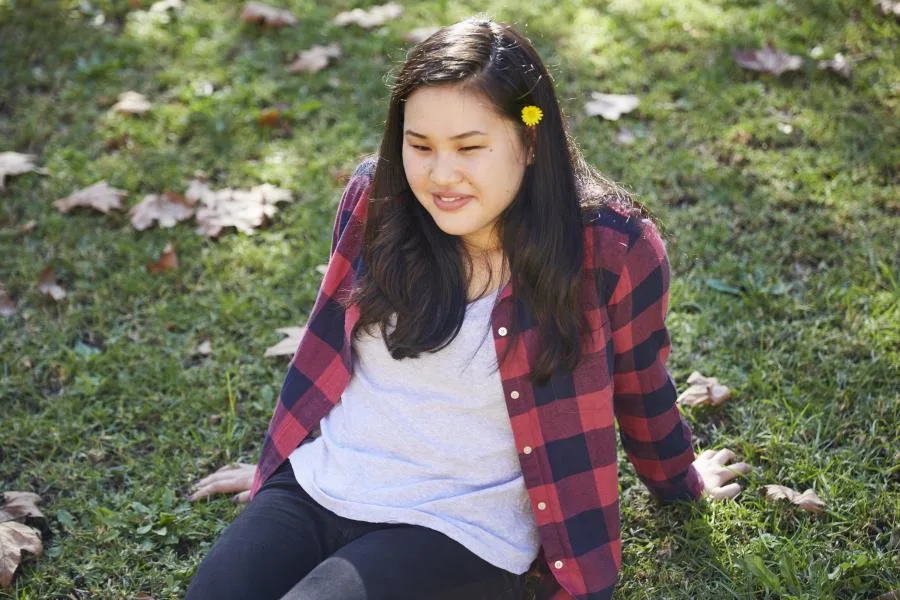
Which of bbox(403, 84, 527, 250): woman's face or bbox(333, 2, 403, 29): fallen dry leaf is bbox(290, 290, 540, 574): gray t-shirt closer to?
bbox(403, 84, 527, 250): woman's face

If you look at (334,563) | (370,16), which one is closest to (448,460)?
(334,563)

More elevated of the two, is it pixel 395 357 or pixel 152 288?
pixel 395 357

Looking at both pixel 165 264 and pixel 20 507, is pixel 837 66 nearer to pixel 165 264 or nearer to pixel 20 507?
pixel 165 264

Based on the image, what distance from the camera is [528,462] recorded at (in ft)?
6.91

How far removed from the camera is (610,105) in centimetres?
408

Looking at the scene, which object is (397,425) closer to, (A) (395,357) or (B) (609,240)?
(A) (395,357)

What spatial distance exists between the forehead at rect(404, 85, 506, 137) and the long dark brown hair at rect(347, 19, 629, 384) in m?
0.01

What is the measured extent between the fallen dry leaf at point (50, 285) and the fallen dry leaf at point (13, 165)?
665 millimetres

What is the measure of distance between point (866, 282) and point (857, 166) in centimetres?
67

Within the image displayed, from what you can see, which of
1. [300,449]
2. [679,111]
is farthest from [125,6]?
[300,449]

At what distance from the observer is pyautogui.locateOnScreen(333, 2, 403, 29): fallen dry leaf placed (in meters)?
4.78

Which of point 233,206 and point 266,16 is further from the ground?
point 266,16

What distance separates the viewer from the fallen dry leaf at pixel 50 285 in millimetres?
3469

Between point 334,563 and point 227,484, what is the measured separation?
0.86 m
